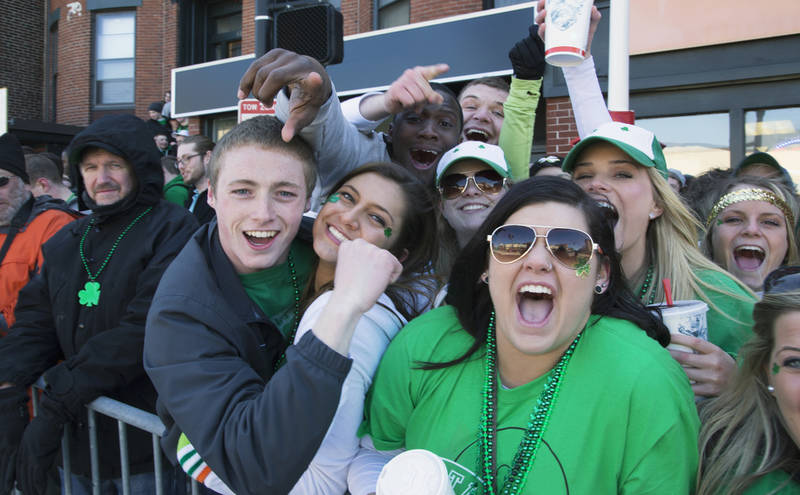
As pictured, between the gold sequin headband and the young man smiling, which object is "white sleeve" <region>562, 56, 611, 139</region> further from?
the young man smiling

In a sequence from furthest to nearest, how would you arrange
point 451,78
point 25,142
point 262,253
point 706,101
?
1. point 25,142
2. point 451,78
3. point 706,101
4. point 262,253

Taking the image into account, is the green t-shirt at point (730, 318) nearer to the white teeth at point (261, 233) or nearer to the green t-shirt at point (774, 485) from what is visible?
the green t-shirt at point (774, 485)

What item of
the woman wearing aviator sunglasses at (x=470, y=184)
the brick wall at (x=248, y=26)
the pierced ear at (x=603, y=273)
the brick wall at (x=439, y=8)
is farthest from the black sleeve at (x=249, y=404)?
the brick wall at (x=248, y=26)

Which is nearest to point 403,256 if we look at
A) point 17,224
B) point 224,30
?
point 17,224

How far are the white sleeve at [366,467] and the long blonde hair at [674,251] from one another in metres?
1.15

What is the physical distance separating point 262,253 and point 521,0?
26.7 feet

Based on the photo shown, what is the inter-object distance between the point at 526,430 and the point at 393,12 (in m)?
10.5

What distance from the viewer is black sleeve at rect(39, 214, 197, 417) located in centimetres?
245

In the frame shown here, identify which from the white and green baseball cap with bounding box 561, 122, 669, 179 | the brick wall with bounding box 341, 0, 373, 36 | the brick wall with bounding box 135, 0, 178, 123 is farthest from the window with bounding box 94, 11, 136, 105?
the white and green baseball cap with bounding box 561, 122, 669, 179

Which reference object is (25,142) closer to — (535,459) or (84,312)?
(84,312)

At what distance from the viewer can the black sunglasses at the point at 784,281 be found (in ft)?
5.30

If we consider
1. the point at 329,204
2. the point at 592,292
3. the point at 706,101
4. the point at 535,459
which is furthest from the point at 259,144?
the point at 706,101

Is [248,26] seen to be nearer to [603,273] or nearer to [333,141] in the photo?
[333,141]

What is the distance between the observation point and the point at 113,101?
1616 centimetres
